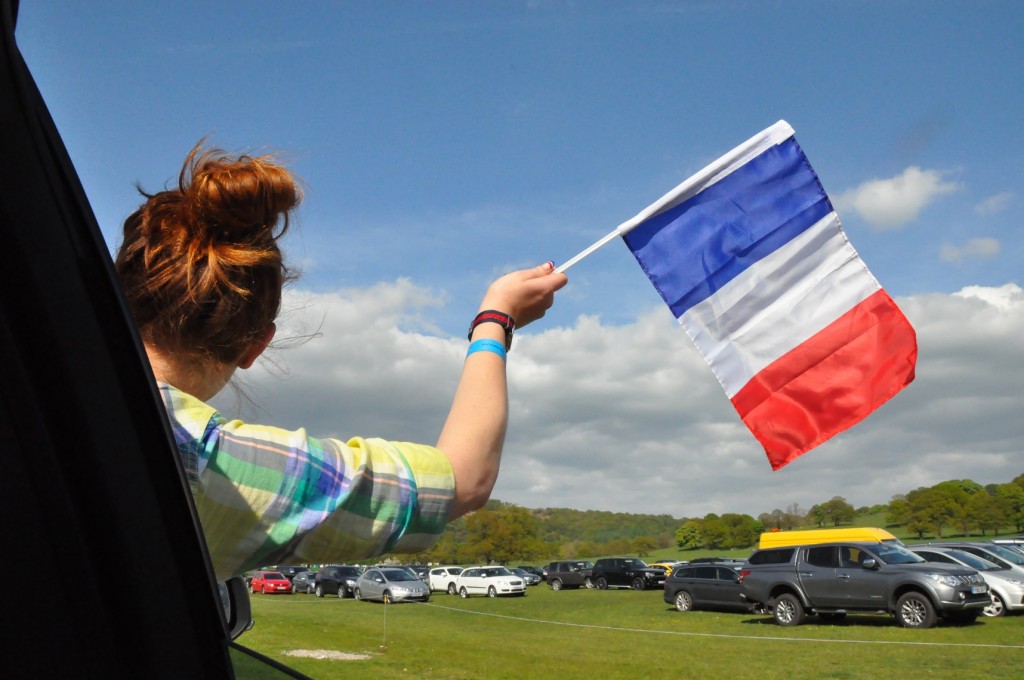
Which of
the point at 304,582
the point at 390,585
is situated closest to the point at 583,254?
the point at 390,585

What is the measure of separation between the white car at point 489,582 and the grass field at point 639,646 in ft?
32.7

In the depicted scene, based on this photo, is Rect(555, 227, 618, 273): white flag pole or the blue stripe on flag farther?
the blue stripe on flag

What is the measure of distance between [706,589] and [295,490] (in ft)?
89.9

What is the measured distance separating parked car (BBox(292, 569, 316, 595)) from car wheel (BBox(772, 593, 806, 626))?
26048 millimetres

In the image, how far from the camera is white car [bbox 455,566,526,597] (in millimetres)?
38281

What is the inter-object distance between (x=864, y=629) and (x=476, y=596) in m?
22.1

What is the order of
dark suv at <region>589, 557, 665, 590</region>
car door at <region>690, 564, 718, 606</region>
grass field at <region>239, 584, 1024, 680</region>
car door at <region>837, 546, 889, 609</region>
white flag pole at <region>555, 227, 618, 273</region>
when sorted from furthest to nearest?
dark suv at <region>589, 557, 665, 590</region> < car door at <region>690, 564, 718, 606</region> < car door at <region>837, 546, 889, 609</region> < grass field at <region>239, 584, 1024, 680</region> < white flag pole at <region>555, 227, 618, 273</region>

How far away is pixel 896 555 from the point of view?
2031 centimetres

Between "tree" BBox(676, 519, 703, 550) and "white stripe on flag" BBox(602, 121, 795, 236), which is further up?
"tree" BBox(676, 519, 703, 550)

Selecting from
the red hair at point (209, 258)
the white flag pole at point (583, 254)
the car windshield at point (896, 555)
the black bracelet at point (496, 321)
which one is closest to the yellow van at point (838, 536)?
the car windshield at point (896, 555)

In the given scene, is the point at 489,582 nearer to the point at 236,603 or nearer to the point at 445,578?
the point at 445,578

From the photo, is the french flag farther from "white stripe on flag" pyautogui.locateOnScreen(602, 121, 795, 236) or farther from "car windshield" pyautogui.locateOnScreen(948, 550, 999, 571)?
"car windshield" pyautogui.locateOnScreen(948, 550, 999, 571)

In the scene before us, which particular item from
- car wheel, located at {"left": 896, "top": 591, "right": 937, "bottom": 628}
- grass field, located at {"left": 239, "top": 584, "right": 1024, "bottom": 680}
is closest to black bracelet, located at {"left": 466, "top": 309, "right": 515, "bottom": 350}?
grass field, located at {"left": 239, "top": 584, "right": 1024, "bottom": 680}

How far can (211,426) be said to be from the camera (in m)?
1.10
